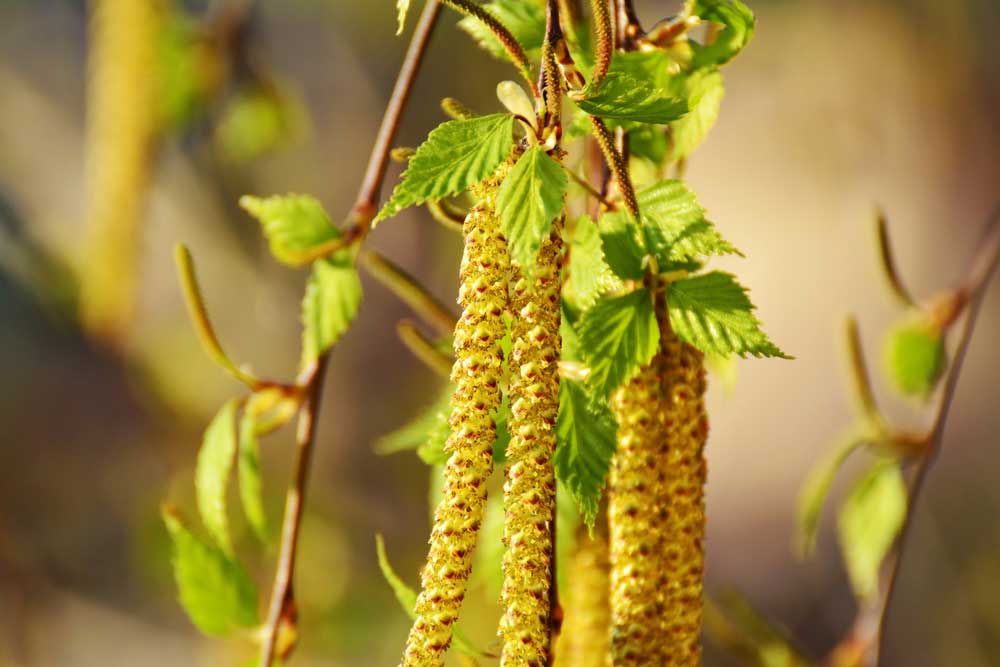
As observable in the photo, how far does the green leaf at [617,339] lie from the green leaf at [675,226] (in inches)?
0.7

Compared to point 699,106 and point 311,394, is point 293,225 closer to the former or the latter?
point 311,394

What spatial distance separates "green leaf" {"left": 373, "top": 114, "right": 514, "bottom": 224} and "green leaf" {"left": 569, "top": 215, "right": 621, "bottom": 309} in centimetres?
5

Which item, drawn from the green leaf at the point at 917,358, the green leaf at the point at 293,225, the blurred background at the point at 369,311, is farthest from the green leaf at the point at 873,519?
the green leaf at the point at 293,225

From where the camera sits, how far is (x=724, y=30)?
0.32 metres

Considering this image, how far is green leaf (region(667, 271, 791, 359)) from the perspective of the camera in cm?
27

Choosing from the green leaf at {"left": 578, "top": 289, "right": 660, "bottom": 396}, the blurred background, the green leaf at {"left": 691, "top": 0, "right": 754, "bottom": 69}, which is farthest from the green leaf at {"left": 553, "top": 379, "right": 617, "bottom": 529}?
the blurred background

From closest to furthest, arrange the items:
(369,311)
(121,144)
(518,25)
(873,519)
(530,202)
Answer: (530,202) → (518,25) → (873,519) → (121,144) → (369,311)

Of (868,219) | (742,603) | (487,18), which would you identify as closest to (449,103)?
(487,18)

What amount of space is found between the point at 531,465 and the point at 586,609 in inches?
4.7

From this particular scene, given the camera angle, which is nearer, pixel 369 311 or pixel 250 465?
pixel 250 465

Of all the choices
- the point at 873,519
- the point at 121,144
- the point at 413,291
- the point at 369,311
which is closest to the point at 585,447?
the point at 413,291

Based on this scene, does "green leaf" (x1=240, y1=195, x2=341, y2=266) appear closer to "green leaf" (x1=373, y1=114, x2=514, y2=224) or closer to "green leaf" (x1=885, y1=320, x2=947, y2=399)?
"green leaf" (x1=373, y1=114, x2=514, y2=224)

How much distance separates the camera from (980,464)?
0.98 m

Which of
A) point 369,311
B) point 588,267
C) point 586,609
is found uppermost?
point 369,311
